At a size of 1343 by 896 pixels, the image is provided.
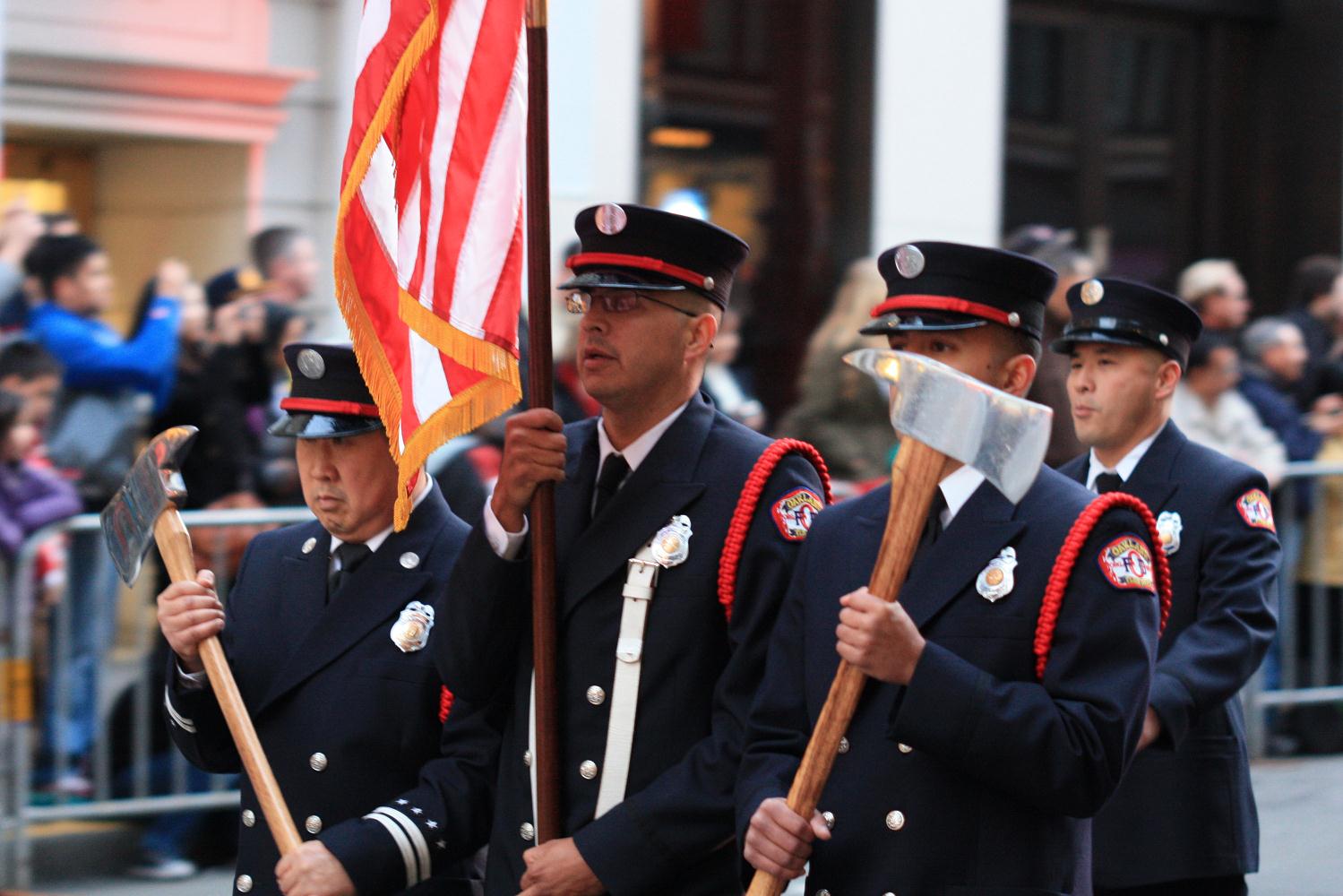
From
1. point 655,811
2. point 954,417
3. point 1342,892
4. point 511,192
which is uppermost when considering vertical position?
point 511,192

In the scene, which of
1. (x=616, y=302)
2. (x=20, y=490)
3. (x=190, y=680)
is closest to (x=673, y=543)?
(x=616, y=302)

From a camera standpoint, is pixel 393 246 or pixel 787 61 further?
pixel 787 61

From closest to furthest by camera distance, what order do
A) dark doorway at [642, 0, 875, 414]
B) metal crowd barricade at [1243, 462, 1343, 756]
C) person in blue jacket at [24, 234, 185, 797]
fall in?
1. person in blue jacket at [24, 234, 185, 797]
2. metal crowd barricade at [1243, 462, 1343, 756]
3. dark doorway at [642, 0, 875, 414]

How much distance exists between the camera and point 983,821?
3.42 metres

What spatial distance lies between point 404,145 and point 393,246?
0.65ft

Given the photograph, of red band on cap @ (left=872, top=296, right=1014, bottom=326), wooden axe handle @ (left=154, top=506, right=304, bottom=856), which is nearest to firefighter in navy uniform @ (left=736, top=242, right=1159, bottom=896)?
red band on cap @ (left=872, top=296, right=1014, bottom=326)

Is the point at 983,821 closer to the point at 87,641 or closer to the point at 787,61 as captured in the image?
the point at 87,641

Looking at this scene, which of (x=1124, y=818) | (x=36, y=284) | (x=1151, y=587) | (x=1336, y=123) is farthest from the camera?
(x=1336, y=123)

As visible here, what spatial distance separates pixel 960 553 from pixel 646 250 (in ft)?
2.75

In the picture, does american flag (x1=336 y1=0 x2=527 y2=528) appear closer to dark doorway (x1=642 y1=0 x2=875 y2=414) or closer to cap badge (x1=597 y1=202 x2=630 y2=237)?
cap badge (x1=597 y1=202 x2=630 y2=237)

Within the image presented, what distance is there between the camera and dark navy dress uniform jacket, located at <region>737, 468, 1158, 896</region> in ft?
10.8

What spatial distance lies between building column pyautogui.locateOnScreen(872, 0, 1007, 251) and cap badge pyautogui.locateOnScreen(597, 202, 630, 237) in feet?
24.7

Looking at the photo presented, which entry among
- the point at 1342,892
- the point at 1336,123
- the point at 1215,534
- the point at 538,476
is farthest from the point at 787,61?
the point at 538,476

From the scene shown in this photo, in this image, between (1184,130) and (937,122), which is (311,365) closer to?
(937,122)
